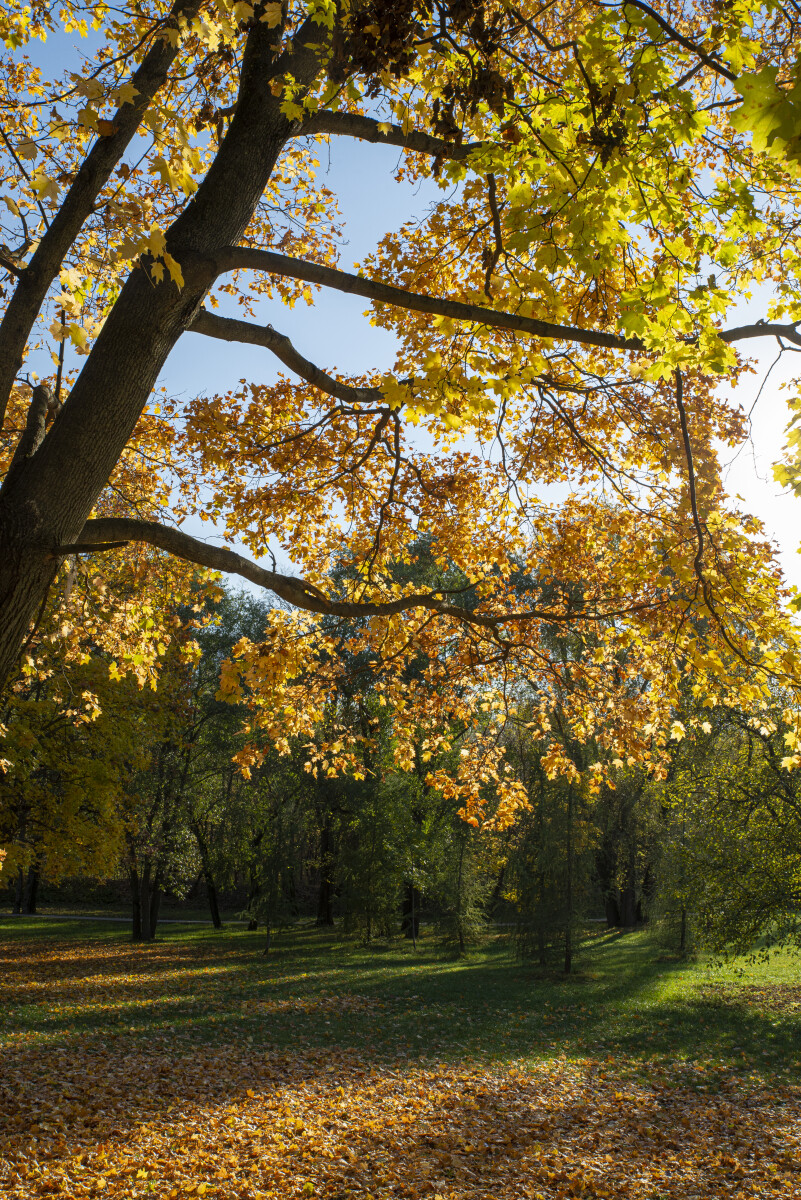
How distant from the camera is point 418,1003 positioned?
1367 centimetres

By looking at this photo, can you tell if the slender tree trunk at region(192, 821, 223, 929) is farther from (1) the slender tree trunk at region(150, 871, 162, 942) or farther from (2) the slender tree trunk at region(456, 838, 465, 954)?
(2) the slender tree trunk at region(456, 838, 465, 954)

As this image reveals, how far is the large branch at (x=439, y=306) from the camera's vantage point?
337 centimetres

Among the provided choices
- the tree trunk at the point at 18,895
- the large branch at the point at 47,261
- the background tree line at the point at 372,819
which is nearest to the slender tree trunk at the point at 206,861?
the background tree line at the point at 372,819

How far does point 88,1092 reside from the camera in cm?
711

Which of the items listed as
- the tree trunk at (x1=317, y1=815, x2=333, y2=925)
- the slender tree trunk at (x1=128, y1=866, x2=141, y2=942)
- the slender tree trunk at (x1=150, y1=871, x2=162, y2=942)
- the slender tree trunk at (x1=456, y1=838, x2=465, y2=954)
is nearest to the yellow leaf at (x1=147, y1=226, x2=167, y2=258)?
the slender tree trunk at (x1=456, y1=838, x2=465, y2=954)

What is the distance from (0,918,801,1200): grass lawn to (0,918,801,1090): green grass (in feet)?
0.25

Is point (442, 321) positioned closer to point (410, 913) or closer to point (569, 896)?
point (569, 896)

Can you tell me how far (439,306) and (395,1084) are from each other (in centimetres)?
854

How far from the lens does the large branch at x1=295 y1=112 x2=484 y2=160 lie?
13.3 ft

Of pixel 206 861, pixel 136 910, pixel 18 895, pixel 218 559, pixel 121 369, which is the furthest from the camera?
pixel 18 895

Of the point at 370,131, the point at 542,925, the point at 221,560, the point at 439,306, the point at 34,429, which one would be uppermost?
the point at 370,131

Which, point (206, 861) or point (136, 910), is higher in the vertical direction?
point (206, 861)

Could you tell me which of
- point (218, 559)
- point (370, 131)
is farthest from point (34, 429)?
point (370, 131)

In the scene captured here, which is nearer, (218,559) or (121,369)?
(121,369)
